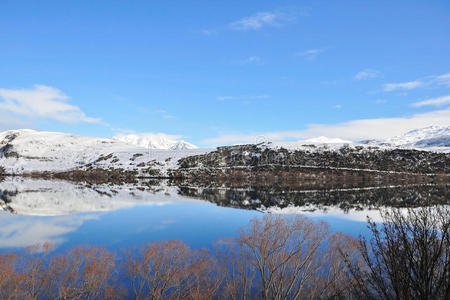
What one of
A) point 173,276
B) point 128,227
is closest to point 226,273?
point 173,276

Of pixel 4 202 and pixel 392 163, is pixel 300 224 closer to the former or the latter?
pixel 4 202

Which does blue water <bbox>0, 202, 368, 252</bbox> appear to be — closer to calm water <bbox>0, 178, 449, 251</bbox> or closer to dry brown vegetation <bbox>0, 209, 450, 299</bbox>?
calm water <bbox>0, 178, 449, 251</bbox>

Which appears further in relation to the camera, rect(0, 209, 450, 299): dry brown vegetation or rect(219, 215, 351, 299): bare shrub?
rect(219, 215, 351, 299): bare shrub

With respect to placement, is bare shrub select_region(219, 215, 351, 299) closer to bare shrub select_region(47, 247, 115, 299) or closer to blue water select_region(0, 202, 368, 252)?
bare shrub select_region(47, 247, 115, 299)

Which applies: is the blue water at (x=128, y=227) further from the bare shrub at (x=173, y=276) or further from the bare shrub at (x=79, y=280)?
the bare shrub at (x=79, y=280)

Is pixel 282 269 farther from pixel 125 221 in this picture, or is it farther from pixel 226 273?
pixel 125 221

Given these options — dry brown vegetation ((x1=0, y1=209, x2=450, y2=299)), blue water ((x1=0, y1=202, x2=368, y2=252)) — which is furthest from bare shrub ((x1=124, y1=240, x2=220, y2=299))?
blue water ((x1=0, y1=202, x2=368, y2=252))

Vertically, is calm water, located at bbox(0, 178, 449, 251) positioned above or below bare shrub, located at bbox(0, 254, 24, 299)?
below

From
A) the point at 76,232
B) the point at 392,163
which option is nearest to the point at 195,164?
the point at 392,163

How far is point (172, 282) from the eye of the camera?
66.2 ft

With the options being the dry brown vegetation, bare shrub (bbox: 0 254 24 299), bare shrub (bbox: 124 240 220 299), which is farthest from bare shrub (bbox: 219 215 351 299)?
bare shrub (bbox: 0 254 24 299)

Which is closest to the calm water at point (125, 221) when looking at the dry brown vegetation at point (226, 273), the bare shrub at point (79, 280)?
the dry brown vegetation at point (226, 273)

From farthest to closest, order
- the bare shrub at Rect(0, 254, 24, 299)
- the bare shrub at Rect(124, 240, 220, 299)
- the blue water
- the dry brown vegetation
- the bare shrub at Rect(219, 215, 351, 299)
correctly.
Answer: the blue water → the bare shrub at Rect(219, 215, 351, 299) → the bare shrub at Rect(124, 240, 220, 299) → the dry brown vegetation → the bare shrub at Rect(0, 254, 24, 299)

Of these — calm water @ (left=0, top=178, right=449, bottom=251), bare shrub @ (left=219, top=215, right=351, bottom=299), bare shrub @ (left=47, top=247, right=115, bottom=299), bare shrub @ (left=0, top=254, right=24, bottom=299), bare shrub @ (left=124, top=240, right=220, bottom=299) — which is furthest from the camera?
calm water @ (left=0, top=178, right=449, bottom=251)
